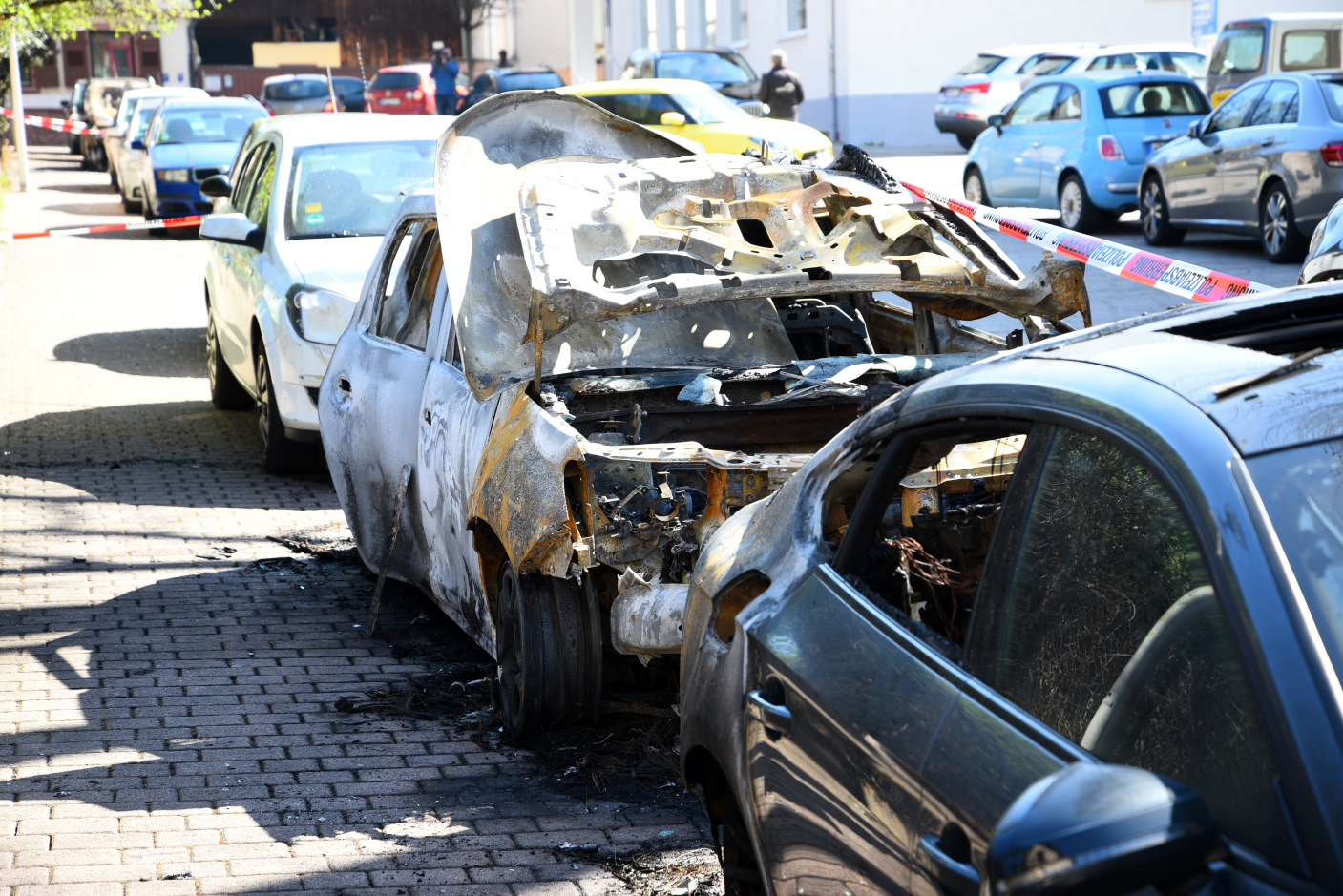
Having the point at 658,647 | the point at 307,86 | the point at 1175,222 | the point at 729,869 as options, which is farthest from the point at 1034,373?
the point at 307,86

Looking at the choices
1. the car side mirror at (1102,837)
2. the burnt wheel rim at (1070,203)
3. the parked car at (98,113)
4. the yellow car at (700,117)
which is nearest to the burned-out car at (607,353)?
the car side mirror at (1102,837)

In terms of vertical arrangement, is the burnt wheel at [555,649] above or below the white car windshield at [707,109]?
below

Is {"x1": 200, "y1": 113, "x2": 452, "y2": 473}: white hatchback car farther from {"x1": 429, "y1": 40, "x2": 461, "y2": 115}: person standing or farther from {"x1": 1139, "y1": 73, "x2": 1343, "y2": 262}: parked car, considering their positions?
{"x1": 429, "y1": 40, "x2": 461, "y2": 115}: person standing

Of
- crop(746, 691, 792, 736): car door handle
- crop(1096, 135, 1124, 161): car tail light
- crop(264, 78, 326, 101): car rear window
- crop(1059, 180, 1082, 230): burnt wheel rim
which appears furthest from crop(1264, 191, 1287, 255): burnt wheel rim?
crop(264, 78, 326, 101): car rear window

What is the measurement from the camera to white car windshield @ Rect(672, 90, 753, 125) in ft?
64.6

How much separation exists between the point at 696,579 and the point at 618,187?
2.66 meters

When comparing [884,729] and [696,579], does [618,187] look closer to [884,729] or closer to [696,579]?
[696,579]

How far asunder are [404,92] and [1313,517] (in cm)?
3822

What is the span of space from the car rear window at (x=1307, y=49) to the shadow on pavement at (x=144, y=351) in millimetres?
15619

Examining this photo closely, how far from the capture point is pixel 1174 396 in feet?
7.48

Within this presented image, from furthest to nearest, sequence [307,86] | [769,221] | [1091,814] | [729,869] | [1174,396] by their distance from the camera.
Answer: [307,86] < [769,221] < [729,869] < [1174,396] < [1091,814]

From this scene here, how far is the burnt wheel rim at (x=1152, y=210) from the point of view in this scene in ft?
53.6

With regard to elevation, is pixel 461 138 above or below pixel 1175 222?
above

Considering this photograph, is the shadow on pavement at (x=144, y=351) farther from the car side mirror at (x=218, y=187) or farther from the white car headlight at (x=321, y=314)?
the white car headlight at (x=321, y=314)
